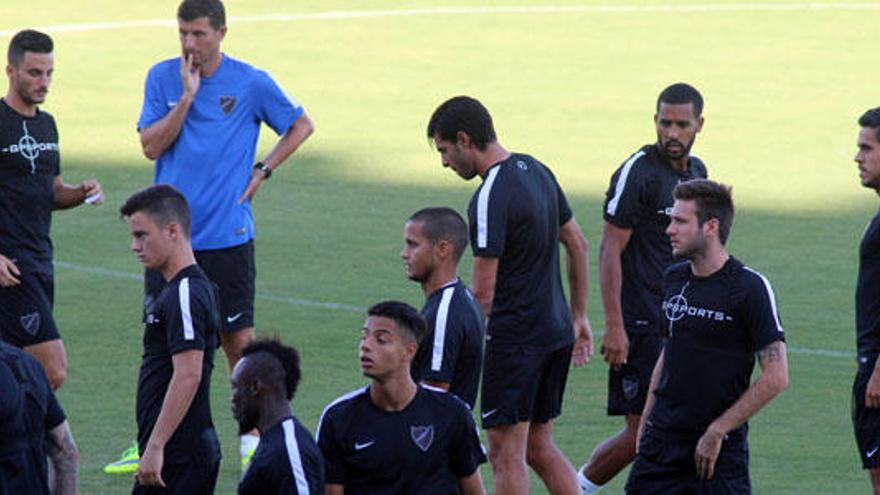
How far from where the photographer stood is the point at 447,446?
268 inches

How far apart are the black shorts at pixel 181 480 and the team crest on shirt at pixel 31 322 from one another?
2.56 meters

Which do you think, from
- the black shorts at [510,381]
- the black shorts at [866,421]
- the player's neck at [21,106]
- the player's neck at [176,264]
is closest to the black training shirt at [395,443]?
the player's neck at [176,264]

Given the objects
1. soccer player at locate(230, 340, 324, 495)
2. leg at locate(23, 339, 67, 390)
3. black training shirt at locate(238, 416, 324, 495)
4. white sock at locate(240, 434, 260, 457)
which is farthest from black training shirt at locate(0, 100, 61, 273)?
black training shirt at locate(238, 416, 324, 495)

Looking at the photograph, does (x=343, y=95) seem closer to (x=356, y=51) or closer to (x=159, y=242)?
(x=356, y=51)

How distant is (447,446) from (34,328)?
374cm

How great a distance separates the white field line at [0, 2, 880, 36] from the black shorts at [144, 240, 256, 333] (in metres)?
16.6

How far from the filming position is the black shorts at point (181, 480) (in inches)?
293

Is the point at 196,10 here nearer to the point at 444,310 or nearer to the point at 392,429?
the point at 444,310

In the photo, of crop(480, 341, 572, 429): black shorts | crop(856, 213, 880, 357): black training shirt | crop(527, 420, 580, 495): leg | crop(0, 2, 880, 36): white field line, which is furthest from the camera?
crop(0, 2, 880, 36): white field line

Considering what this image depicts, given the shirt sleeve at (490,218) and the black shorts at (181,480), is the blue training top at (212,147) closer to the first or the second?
the shirt sleeve at (490,218)

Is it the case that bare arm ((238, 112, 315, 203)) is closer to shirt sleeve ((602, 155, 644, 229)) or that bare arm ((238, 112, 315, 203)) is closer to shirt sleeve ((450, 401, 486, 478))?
shirt sleeve ((602, 155, 644, 229))

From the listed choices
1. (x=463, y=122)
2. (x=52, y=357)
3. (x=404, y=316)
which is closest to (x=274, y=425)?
(x=404, y=316)

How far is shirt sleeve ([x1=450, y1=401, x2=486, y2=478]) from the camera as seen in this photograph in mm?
6828

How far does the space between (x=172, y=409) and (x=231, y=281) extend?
8.70ft
